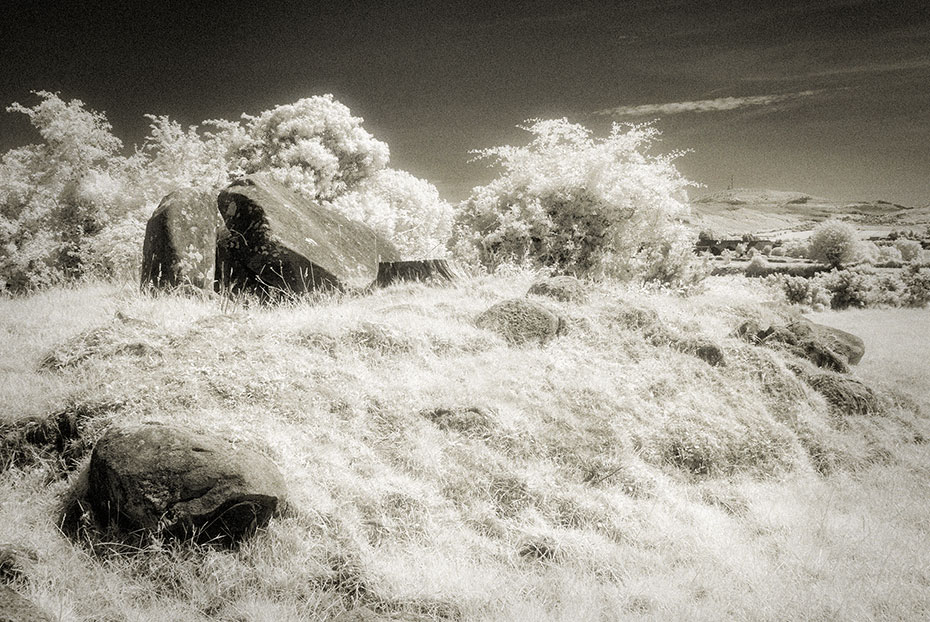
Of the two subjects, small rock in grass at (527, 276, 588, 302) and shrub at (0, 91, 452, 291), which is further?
shrub at (0, 91, 452, 291)

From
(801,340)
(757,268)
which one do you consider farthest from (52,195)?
(757,268)

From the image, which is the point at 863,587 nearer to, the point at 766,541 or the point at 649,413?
the point at 766,541

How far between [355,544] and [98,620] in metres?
1.62

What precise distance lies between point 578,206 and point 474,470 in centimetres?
1192

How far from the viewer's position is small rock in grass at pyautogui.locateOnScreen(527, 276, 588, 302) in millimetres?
9461

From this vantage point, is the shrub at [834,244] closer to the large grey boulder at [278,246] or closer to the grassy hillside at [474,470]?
the grassy hillside at [474,470]

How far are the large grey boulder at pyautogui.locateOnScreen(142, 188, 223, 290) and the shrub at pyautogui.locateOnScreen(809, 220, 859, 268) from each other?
39.9 m

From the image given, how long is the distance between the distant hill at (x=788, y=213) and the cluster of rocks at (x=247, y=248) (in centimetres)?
5402

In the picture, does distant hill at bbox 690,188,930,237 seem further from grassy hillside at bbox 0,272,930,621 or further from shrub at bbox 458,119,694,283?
grassy hillside at bbox 0,272,930,621

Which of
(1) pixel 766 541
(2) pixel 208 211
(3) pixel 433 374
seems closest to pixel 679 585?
(1) pixel 766 541

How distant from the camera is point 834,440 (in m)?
7.24

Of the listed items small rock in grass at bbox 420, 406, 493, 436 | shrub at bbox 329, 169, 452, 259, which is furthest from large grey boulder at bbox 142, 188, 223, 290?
shrub at bbox 329, 169, 452, 259

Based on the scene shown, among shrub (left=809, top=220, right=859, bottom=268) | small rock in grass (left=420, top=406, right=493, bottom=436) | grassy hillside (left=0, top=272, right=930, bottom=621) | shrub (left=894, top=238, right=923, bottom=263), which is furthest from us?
shrub (left=809, top=220, right=859, bottom=268)

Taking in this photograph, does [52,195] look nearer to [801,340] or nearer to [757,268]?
[801,340]
